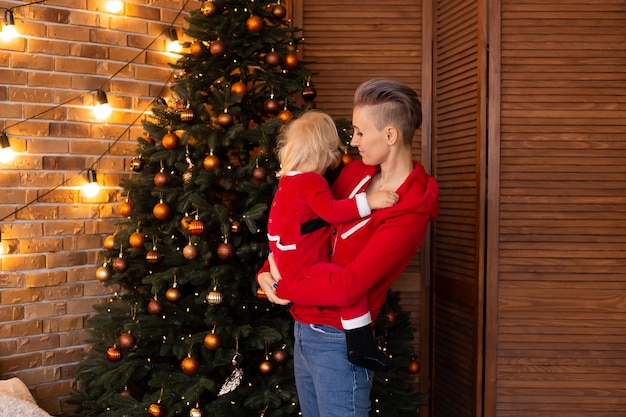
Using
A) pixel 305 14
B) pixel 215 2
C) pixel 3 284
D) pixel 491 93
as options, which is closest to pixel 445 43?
pixel 491 93

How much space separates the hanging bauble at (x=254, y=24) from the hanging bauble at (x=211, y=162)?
1.89 feet

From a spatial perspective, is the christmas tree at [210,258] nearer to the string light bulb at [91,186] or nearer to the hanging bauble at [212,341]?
the hanging bauble at [212,341]

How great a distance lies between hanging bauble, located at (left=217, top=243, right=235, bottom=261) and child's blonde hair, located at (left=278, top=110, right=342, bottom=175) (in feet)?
1.86

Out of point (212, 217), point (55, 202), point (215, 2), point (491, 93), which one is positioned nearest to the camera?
point (212, 217)

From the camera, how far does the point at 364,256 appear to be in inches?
63.2

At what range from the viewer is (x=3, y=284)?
9.43 ft

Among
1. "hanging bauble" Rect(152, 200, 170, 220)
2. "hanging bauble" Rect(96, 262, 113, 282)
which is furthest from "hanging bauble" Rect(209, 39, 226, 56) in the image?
"hanging bauble" Rect(96, 262, 113, 282)

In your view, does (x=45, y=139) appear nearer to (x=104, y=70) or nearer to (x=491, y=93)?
(x=104, y=70)

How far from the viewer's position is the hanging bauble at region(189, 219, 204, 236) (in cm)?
243

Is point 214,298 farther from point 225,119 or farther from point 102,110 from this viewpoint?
point 102,110

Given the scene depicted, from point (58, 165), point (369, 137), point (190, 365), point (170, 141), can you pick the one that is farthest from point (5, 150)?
point (369, 137)

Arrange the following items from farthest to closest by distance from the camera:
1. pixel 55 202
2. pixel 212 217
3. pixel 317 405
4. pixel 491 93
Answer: pixel 55 202 → pixel 491 93 → pixel 212 217 → pixel 317 405

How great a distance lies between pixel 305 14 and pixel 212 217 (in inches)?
53.1

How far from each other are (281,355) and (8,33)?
1.91 m
